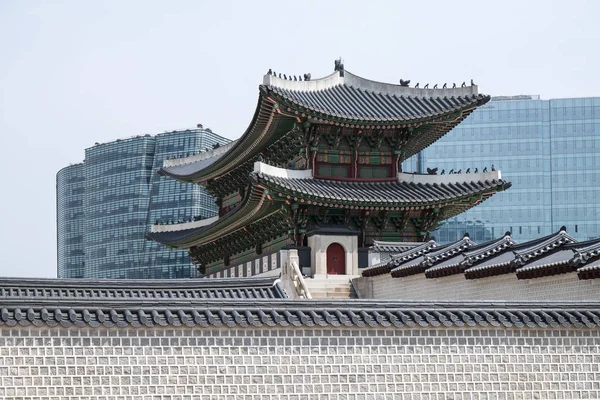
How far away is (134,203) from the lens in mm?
126250

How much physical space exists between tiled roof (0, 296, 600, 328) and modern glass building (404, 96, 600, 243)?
86.1 m

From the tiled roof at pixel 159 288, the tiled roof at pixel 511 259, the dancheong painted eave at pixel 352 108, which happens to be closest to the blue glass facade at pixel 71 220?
the dancheong painted eave at pixel 352 108

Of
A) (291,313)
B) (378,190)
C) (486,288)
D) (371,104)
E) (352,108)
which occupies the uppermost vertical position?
(371,104)

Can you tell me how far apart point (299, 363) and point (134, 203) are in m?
113

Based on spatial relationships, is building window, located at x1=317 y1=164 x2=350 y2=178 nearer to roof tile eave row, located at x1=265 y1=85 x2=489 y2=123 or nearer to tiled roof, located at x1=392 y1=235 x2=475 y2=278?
roof tile eave row, located at x1=265 y1=85 x2=489 y2=123

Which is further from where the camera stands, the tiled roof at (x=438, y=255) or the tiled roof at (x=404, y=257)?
the tiled roof at (x=404, y=257)

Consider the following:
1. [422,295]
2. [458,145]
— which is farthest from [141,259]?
[422,295]

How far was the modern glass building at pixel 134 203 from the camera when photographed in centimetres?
12306

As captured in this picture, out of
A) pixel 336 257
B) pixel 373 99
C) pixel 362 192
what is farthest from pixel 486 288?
pixel 373 99

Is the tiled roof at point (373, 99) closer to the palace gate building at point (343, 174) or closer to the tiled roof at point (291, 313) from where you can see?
the palace gate building at point (343, 174)

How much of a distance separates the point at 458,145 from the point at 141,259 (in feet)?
139

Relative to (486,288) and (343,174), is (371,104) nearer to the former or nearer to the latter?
(343,174)

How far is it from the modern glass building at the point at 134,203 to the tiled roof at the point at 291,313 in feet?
342

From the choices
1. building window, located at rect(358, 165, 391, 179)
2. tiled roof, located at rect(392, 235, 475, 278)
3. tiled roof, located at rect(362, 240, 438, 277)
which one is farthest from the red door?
tiled roof, located at rect(392, 235, 475, 278)
